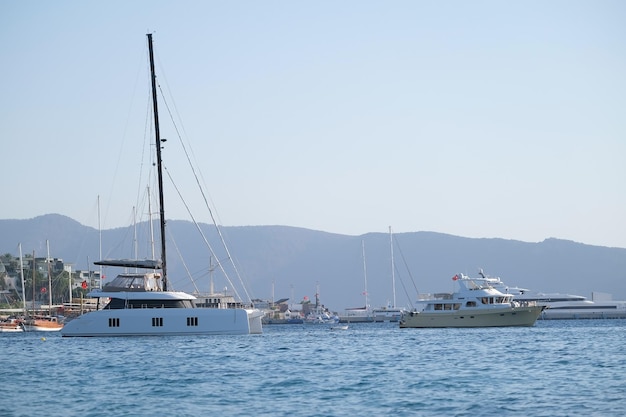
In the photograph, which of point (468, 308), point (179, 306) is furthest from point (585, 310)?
point (179, 306)

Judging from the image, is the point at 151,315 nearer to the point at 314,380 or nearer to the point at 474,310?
the point at 314,380

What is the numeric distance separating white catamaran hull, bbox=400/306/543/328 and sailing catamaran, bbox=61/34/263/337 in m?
31.0

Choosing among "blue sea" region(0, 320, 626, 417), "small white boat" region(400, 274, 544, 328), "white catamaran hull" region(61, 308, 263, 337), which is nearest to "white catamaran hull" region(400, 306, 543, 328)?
"small white boat" region(400, 274, 544, 328)

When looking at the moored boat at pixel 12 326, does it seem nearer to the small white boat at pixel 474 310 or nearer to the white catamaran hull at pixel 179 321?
the small white boat at pixel 474 310

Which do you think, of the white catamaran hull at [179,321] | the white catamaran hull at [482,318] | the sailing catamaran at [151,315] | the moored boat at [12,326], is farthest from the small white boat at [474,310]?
the moored boat at [12,326]

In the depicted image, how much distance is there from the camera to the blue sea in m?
31.6

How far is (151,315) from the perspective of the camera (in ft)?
229

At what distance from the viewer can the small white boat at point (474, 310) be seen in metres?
97.2

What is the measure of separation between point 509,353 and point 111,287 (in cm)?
3104

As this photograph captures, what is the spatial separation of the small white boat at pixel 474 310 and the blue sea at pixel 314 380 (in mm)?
35640

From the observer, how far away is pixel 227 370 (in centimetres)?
4428

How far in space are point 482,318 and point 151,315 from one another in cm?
3829

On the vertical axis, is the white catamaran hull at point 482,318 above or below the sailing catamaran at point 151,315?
below

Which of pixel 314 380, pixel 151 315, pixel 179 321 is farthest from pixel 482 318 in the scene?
pixel 314 380
